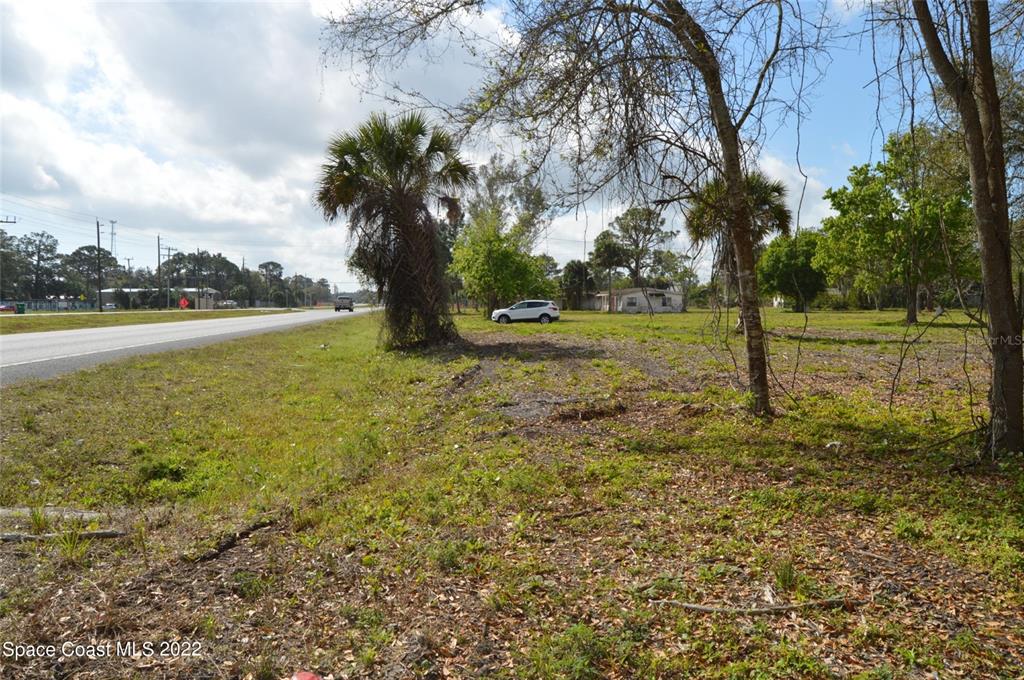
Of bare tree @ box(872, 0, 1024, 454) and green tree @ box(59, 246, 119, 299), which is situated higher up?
green tree @ box(59, 246, 119, 299)

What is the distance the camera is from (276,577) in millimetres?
3902

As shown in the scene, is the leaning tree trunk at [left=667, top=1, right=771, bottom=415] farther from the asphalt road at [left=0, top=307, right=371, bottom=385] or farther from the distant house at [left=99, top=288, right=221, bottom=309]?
the distant house at [left=99, top=288, right=221, bottom=309]

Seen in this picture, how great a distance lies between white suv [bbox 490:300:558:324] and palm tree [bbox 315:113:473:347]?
18.8 metres

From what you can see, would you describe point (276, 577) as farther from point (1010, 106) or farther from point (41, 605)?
point (1010, 106)

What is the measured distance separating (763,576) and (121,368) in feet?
41.4

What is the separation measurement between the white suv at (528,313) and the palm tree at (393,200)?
18.8 meters

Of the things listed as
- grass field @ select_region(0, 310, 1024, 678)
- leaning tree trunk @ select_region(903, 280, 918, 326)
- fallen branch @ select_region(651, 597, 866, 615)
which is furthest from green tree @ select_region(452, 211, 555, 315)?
fallen branch @ select_region(651, 597, 866, 615)

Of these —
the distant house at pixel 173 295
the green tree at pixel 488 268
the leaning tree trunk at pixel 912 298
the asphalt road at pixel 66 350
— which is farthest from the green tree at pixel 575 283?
the leaning tree trunk at pixel 912 298

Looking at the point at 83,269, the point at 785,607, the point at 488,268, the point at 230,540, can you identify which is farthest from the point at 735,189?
the point at 83,269

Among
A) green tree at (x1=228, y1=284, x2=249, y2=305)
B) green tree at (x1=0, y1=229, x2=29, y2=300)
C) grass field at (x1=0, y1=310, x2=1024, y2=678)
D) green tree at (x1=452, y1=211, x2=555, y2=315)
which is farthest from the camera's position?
green tree at (x1=228, y1=284, x2=249, y2=305)

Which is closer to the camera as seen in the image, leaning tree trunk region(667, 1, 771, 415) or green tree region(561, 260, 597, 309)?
leaning tree trunk region(667, 1, 771, 415)

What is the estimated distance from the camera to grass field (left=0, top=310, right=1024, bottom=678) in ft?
10.0

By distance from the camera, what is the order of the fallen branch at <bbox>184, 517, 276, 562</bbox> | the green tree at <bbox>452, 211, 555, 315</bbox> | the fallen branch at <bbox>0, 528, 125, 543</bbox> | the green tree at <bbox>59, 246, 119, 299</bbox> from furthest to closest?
the green tree at <bbox>59, 246, 119, 299</bbox>
the green tree at <bbox>452, 211, 555, 315</bbox>
the fallen branch at <bbox>0, 528, 125, 543</bbox>
the fallen branch at <bbox>184, 517, 276, 562</bbox>

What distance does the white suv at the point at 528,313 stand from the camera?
3619 centimetres
